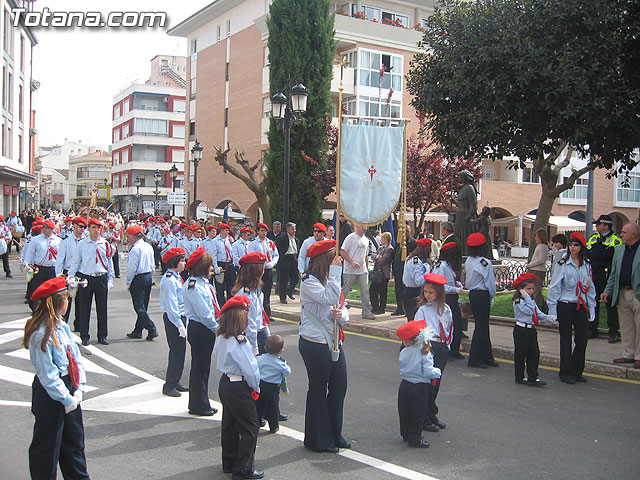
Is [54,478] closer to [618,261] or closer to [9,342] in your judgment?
[9,342]

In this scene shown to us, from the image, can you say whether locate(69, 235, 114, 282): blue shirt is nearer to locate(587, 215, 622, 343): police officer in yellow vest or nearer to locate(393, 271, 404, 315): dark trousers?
locate(393, 271, 404, 315): dark trousers

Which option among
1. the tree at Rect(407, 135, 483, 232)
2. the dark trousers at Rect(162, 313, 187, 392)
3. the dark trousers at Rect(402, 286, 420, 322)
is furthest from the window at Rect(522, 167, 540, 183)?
the dark trousers at Rect(162, 313, 187, 392)

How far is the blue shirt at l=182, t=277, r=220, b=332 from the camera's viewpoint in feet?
21.6

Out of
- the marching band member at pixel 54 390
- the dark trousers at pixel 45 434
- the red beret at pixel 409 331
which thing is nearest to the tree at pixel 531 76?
the red beret at pixel 409 331

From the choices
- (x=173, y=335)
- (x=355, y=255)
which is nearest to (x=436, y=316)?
(x=173, y=335)

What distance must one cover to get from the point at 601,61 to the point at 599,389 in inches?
194

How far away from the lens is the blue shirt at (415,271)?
10359 mm

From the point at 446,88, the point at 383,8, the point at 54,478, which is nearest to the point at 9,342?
the point at 54,478

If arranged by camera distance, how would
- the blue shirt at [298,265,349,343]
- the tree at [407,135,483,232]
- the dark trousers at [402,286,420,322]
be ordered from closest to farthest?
the blue shirt at [298,265,349,343] < the dark trousers at [402,286,420,322] < the tree at [407,135,483,232]

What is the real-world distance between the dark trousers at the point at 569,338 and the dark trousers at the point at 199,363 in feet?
15.5

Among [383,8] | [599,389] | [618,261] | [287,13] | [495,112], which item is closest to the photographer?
[599,389]

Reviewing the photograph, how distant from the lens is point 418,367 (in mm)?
5828

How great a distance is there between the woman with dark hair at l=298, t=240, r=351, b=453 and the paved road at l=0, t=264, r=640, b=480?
0.23 metres

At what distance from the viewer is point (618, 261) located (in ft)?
29.8
